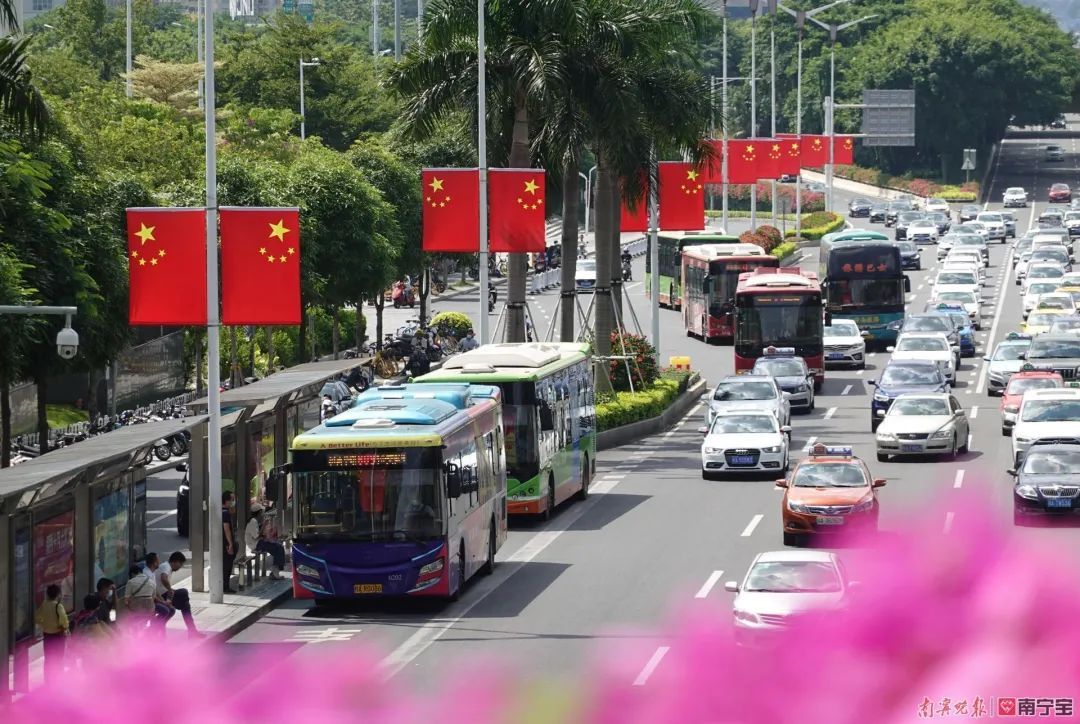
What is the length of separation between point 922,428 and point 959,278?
36566 millimetres

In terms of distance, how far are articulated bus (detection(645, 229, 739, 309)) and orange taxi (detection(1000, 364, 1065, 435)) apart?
92.1 ft

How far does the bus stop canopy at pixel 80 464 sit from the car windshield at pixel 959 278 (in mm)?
53680

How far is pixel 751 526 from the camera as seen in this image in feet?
104

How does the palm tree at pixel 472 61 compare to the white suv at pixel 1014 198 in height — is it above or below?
above

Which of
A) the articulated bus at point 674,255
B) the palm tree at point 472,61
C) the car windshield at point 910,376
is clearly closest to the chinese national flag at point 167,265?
the palm tree at point 472,61

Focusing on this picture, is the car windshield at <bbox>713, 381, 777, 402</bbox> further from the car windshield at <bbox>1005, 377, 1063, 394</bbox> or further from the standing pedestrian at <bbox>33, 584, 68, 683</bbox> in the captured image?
the standing pedestrian at <bbox>33, 584, 68, 683</bbox>

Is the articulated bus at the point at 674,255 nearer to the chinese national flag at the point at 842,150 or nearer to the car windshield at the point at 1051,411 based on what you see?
the chinese national flag at the point at 842,150

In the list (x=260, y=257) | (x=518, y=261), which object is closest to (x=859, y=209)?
(x=518, y=261)

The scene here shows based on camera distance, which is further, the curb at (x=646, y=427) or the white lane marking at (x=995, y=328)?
the white lane marking at (x=995, y=328)

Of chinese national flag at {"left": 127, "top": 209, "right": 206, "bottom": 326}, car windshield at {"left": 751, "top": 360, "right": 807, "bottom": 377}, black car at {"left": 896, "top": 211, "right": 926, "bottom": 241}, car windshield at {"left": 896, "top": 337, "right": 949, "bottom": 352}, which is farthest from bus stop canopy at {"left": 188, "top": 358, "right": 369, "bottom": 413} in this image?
black car at {"left": 896, "top": 211, "right": 926, "bottom": 241}

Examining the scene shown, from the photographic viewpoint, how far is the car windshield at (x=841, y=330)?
199 feet

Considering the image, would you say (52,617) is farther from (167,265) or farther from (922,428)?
(922,428)

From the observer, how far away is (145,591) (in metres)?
21.5

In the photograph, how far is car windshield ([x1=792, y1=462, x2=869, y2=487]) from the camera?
29828mm
